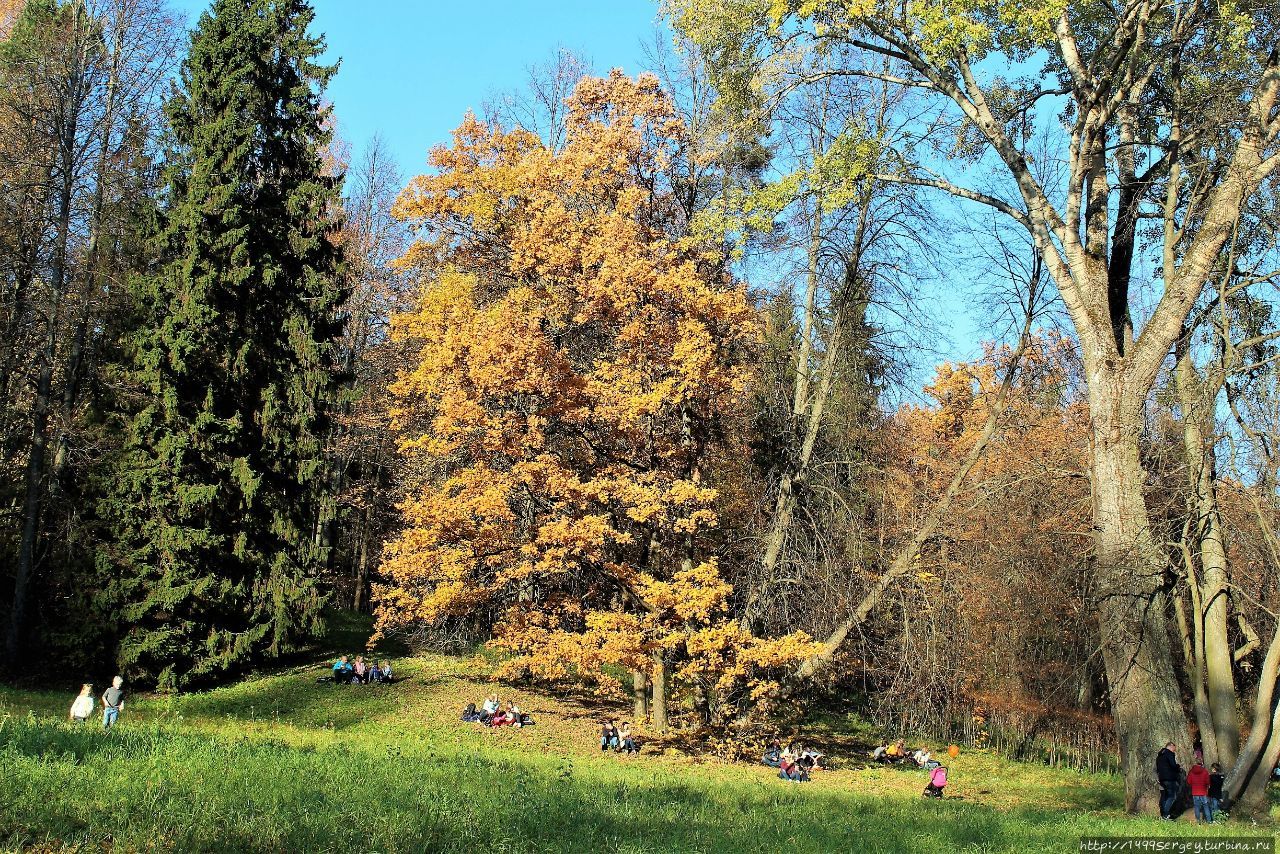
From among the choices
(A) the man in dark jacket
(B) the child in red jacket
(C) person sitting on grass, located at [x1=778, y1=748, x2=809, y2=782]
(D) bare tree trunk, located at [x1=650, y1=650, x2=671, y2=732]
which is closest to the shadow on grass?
(A) the man in dark jacket

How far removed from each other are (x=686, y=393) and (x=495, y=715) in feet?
27.1

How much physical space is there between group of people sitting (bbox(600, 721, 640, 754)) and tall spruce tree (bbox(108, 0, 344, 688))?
32.2 feet

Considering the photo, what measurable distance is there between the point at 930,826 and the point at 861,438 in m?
13.2

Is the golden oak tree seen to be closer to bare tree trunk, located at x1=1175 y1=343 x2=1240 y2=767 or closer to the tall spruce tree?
the tall spruce tree

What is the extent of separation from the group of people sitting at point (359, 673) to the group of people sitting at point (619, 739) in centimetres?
740

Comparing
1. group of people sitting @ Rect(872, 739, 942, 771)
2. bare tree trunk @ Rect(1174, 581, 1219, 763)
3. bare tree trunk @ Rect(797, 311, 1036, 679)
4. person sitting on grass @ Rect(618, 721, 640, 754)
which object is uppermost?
bare tree trunk @ Rect(797, 311, 1036, 679)

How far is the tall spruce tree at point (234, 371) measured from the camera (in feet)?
73.5

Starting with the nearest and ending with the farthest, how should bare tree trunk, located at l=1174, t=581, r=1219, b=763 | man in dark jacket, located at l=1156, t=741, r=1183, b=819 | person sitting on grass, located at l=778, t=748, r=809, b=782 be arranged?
man in dark jacket, located at l=1156, t=741, r=1183, b=819, bare tree trunk, located at l=1174, t=581, r=1219, b=763, person sitting on grass, located at l=778, t=748, r=809, b=782

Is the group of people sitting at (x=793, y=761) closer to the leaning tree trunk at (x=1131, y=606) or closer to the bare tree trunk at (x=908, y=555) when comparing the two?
the bare tree trunk at (x=908, y=555)

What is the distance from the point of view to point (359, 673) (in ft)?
77.8

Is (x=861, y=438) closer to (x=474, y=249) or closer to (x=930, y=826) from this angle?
(x=474, y=249)

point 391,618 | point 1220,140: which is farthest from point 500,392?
point 1220,140

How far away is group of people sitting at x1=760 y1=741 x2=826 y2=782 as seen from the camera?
687 inches

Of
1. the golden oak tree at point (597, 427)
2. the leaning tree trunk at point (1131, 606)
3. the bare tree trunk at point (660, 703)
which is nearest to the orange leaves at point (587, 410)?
the golden oak tree at point (597, 427)
